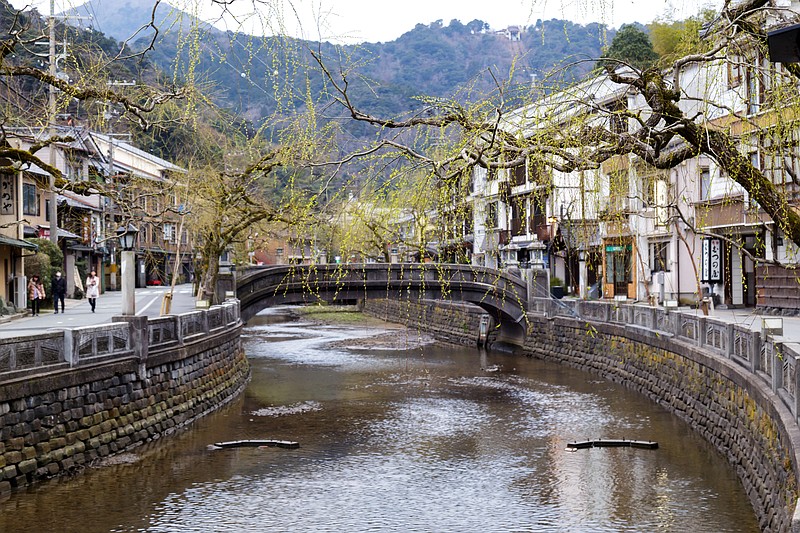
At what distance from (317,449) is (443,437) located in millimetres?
3561

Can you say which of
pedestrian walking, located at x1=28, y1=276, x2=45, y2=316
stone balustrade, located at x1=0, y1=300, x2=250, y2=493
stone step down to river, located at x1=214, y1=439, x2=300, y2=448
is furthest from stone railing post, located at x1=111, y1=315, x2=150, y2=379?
pedestrian walking, located at x1=28, y1=276, x2=45, y2=316

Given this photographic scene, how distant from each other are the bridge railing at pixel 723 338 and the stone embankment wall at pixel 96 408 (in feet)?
43.1

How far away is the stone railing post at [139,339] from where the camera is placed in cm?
2238

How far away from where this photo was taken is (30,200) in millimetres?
45750

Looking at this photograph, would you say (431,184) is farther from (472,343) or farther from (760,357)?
(472,343)

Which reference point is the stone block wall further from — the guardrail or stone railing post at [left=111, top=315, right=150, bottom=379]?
stone railing post at [left=111, top=315, right=150, bottom=379]

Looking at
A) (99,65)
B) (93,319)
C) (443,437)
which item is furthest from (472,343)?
(99,65)

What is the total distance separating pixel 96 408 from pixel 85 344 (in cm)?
148

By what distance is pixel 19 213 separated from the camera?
41.8 m

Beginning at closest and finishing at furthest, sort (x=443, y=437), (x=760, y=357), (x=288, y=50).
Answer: (x=288, y=50)
(x=760, y=357)
(x=443, y=437)

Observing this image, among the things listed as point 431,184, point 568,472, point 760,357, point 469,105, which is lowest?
point 568,472

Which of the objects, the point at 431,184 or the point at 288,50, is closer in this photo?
the point at 288,50

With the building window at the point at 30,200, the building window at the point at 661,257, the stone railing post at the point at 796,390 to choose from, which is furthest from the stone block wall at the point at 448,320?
the stone railing post at the point at 796,390

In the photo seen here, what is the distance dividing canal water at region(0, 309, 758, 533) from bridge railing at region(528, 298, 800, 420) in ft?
7.66
